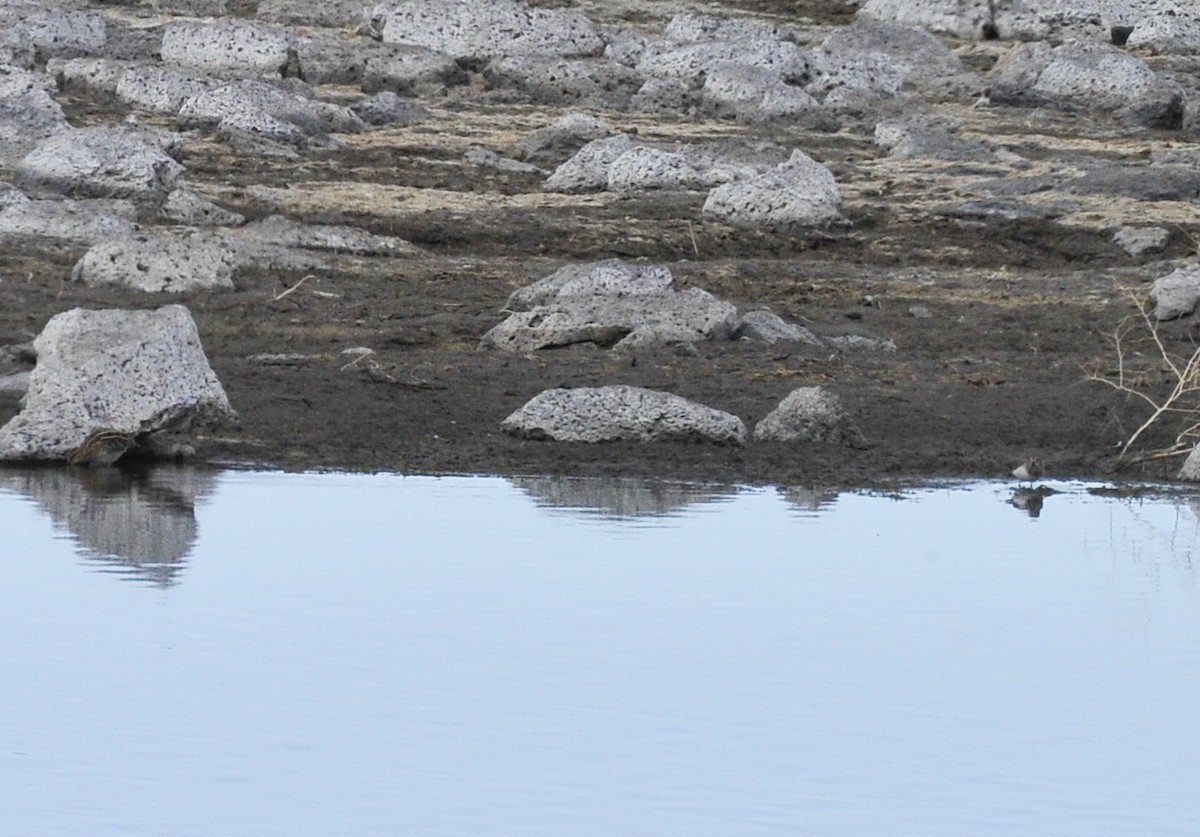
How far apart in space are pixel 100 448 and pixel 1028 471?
401cm

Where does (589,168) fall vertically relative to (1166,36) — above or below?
below

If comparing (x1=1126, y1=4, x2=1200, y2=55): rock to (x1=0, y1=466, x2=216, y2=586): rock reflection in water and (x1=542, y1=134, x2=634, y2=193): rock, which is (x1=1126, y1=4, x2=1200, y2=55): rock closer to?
(x1=542, y1=134, x2=634, y2=193): rock

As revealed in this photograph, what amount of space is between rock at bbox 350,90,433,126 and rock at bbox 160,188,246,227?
4760 millimetres

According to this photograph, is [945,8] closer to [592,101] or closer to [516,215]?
[592,101]

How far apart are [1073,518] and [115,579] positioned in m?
3.91

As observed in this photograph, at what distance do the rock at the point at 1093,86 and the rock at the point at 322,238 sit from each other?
1003 cm

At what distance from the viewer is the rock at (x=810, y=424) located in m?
10.7

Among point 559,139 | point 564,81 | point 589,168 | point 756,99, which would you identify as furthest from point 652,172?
point 564,81

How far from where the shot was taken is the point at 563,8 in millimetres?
28422

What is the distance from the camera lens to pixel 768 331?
13.0 metres

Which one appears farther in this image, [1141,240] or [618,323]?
[1141,240]

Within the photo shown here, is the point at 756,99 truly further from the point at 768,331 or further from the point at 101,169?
the point at 768,331

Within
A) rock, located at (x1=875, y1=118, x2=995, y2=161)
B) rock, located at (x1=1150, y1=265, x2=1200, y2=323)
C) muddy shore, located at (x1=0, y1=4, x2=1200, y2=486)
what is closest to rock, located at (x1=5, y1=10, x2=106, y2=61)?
muddy shore, located at (x1=0, y1=4, x2=1200, y2=486)

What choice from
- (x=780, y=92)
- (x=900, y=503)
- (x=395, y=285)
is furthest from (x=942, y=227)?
(x=900, y=503)
